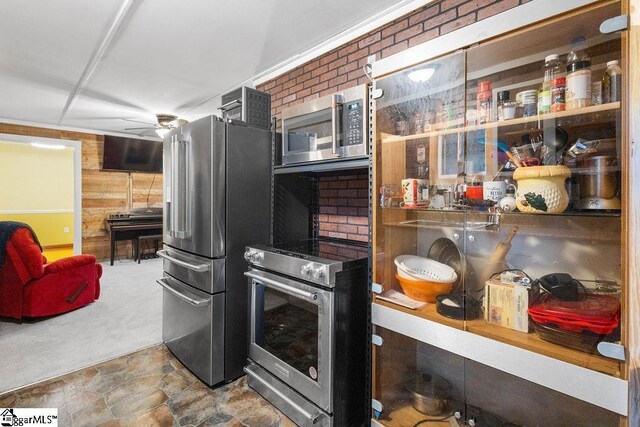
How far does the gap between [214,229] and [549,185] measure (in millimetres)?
1781

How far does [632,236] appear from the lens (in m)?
0.95

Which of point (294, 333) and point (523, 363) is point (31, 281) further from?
point (523, 363)

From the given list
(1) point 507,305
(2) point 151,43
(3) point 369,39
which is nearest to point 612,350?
(1) point 507,305

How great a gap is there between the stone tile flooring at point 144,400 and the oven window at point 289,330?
1.16ft

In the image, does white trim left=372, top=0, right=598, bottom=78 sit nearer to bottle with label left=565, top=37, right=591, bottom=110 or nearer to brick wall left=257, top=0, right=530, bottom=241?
bottle with label left=565, top=37, right=591, bottom=110

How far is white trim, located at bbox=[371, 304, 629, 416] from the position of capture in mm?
958

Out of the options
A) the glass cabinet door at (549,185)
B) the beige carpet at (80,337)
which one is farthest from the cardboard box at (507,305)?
the beige carpet at (80,337)

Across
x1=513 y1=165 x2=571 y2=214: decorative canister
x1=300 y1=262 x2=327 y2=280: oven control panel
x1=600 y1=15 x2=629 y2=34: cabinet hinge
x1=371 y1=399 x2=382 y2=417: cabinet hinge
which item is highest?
x1=600 y1=15 x2=629 y2=34: cabinet hinge

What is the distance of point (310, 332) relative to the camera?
67.1 inches

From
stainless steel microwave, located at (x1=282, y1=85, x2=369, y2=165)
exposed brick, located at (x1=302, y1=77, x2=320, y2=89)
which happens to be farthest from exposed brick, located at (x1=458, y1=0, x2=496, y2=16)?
exposed brick, located at (x1=302, y1=77, x2=320, y2=89)

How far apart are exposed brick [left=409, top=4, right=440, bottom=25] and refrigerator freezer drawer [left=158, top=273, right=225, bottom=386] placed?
7.23ft

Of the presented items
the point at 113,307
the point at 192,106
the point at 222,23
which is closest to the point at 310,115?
the point at 222,23

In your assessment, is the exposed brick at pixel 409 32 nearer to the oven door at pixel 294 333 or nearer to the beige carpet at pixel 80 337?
the oven door at pixel 294 333

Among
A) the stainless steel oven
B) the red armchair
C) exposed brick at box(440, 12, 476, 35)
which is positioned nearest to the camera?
the stainless steel oven
